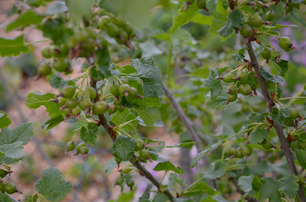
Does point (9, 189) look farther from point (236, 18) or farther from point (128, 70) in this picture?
point (236, 18)

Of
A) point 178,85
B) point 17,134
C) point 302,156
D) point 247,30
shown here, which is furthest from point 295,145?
point 178,85

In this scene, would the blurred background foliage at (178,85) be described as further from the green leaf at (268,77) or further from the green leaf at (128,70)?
the green leaf at (268,77)

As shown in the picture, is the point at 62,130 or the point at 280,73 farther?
the point at 62,130

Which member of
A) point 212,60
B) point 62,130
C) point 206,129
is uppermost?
point 212,60

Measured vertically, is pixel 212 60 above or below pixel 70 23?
below

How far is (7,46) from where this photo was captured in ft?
1.21

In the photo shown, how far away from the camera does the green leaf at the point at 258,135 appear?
0.48m

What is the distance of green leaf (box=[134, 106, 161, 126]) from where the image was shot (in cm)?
49

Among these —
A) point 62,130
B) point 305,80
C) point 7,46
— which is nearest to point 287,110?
point 7,46

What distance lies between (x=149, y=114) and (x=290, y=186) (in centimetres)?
30

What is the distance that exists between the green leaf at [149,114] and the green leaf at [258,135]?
0.19 metres

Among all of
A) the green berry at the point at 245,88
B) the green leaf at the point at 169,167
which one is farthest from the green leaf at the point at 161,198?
the green berry at the point at 245,88

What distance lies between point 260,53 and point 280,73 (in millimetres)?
70

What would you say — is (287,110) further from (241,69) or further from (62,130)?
(62,130)
